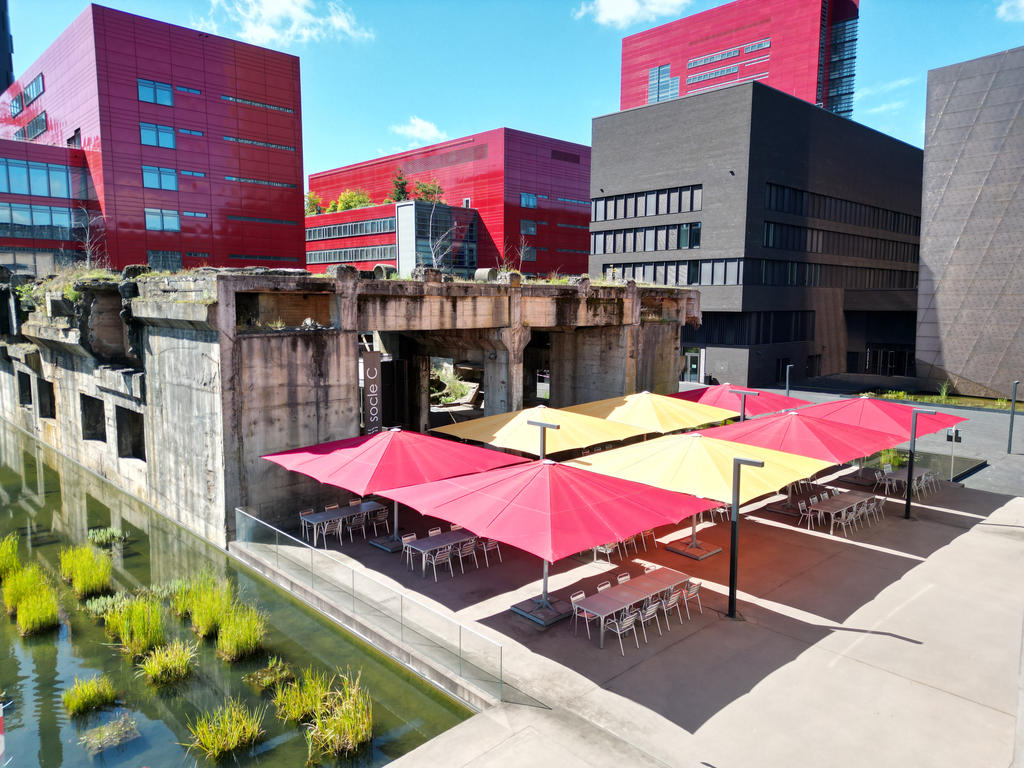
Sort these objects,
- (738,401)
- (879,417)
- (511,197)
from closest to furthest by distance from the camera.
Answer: (879,417), (738,401), (511,197)

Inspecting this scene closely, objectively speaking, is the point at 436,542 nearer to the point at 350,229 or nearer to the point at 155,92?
the point at 155,92

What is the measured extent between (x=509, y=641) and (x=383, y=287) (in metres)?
10.7

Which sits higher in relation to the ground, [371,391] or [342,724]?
[371,391]

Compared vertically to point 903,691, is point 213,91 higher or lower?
higher

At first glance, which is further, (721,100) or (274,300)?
(721,100)

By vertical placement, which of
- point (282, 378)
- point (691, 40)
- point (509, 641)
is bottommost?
point (509, 641)

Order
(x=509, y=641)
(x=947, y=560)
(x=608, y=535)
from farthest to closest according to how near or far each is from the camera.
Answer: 1. (x=947, y=560)
2. (x=509, y=641)
3. (x=608, y=535)

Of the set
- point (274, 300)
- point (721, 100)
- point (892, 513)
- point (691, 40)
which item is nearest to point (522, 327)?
point (274, 300)

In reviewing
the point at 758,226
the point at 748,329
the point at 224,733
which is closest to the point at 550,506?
the point at 224,733

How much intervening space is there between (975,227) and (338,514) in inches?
A: 1685

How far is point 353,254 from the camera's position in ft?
251

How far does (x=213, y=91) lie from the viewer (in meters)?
51.5

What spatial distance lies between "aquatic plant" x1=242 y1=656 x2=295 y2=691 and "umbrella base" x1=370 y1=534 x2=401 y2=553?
13.4ft

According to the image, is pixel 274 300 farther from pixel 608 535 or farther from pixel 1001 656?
pixel 1001 656
